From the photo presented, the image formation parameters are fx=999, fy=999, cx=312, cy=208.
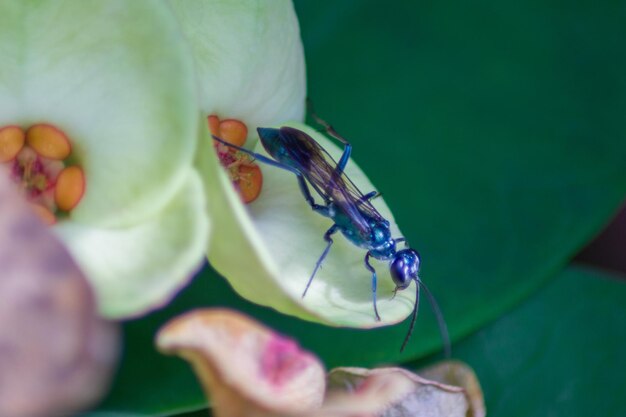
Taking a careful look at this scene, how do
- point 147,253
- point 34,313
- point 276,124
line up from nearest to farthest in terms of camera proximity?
point 34,313, point 147,253, point 276,124

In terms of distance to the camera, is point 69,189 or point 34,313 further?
point 69,189

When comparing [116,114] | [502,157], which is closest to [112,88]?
[116,114]

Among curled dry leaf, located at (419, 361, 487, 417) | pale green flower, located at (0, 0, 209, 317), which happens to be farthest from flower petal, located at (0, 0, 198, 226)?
curled dry leaf, located at (419, 361, 487, 417)

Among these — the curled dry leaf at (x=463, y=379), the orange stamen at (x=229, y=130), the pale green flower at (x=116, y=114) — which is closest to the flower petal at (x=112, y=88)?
the pale green flower at (x=116, y=114)

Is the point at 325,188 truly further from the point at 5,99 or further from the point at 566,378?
the point at 566,378

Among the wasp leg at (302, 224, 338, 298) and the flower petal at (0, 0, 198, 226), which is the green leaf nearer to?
the wasp leg at (302, 224, 338, 298)

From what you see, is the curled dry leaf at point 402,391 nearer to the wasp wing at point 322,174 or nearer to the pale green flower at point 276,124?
the pale green flower at point 276,124

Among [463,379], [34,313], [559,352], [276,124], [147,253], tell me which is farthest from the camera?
[559,352]

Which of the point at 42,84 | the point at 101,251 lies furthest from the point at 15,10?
the point at 101,251

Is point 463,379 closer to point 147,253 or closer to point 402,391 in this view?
point 402,391
